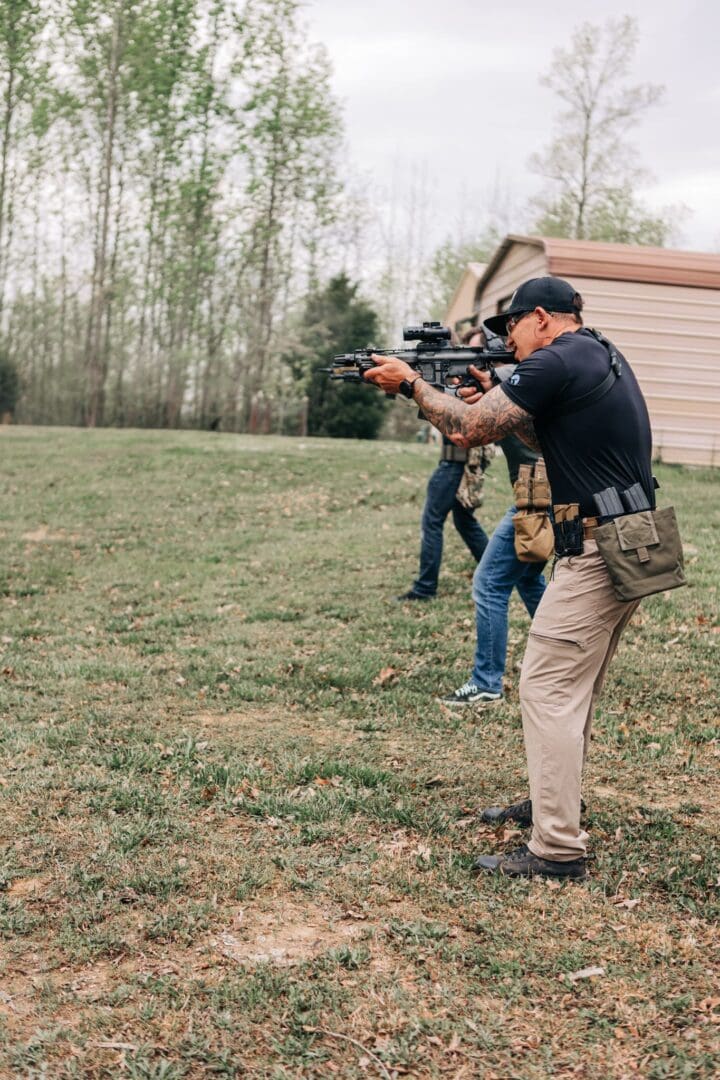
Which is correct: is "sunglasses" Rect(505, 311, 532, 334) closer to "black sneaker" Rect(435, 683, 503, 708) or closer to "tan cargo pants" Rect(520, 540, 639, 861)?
"tan cargo pants" Rect(520, 540, 639, 861)

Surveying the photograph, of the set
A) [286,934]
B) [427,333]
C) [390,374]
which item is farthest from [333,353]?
[286,934]

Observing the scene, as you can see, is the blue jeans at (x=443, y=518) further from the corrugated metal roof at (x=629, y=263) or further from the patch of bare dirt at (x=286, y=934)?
the corrugated metal roof at (x=629, y=263)

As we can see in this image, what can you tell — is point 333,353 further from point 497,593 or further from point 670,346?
point 497,593

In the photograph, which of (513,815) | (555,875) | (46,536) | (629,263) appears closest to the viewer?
(555,875)

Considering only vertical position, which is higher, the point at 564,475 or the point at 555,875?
the point at 564,475

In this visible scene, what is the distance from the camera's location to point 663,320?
17.3 metres

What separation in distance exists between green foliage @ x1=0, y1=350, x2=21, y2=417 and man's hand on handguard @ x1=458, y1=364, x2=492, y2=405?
104 ft

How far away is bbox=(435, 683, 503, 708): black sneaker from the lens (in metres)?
6.52

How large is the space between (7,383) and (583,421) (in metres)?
32.8

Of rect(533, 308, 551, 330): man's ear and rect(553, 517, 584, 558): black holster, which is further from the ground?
rect(533, 308, 551, 330): man's ear

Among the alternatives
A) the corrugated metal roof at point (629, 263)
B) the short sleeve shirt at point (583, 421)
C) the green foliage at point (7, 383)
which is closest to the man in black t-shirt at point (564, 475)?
the short sleeve shirt at point (583, 421)

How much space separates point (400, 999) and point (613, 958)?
82 cm

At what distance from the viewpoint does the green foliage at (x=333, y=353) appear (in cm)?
3084

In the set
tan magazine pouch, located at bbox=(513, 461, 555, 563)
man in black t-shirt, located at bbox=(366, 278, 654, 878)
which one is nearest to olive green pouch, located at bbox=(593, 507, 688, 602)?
man in black t-shirt, located at bbox=(366, 278, 654, 878)
